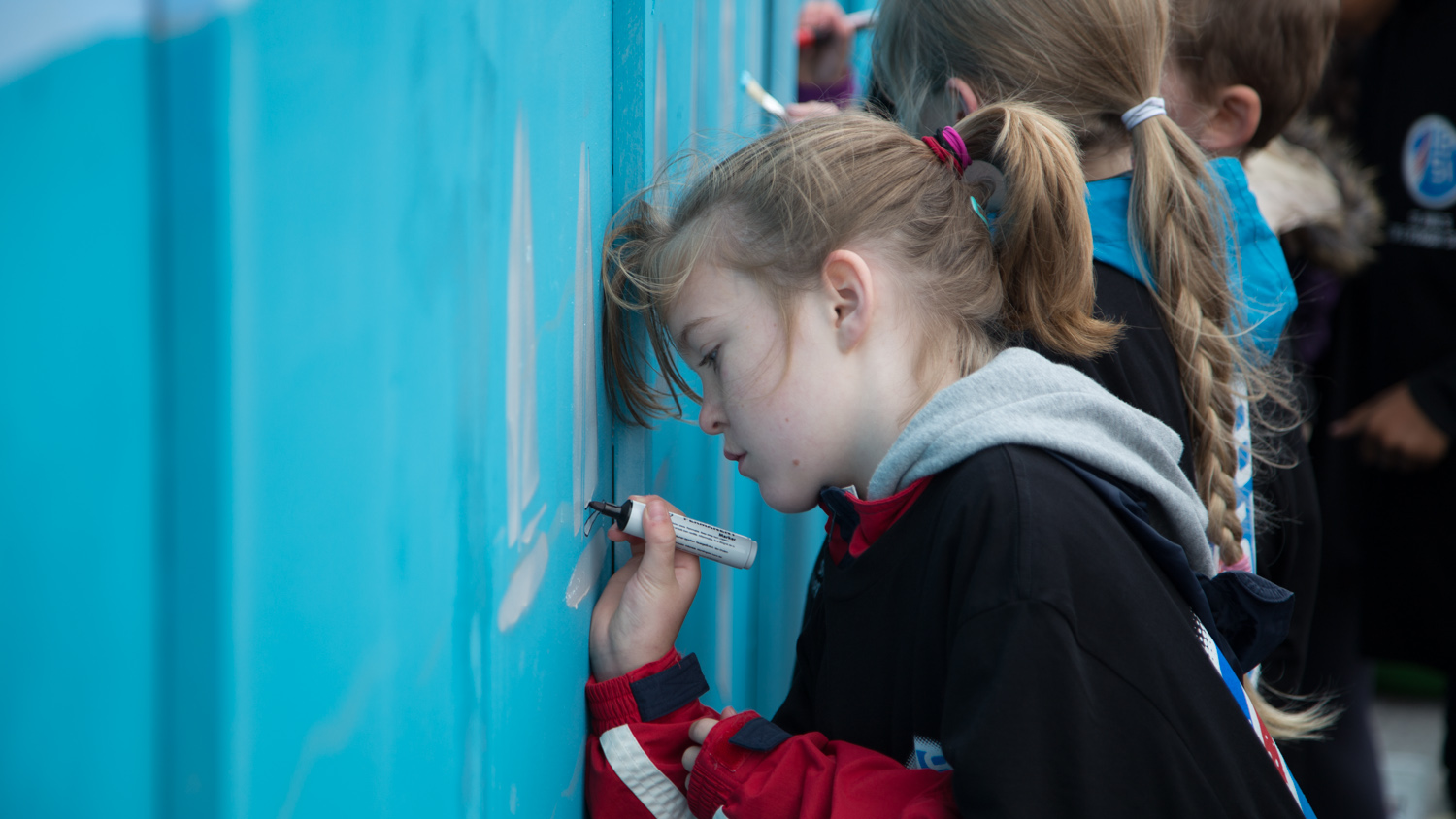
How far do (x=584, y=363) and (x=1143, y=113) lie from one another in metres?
0.71

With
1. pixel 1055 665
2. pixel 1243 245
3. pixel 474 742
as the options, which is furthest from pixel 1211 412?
pixel 474 742

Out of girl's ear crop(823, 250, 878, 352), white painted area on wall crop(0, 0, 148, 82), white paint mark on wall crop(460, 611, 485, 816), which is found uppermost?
white painted area on wall crop(0, 0, 148, 82)

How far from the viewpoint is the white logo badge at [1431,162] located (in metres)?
2.44

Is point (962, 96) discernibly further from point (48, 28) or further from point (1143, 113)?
point (48, 28)

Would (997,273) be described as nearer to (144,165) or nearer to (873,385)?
(873,385)

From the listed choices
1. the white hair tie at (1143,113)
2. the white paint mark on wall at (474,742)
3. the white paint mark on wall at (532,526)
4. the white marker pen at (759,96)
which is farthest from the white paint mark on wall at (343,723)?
the white marker pen at (759,96)

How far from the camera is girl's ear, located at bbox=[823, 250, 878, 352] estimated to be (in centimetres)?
104

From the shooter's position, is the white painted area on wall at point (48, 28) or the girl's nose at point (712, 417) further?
the girl's nose at point (712, 417)

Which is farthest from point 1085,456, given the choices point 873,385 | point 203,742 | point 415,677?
point 203,742

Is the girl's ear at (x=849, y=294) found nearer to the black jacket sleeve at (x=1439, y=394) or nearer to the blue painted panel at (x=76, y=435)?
the blue painted panel at (x=76, y=435)

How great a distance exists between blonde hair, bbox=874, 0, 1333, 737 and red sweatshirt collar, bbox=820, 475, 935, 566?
1.48ft

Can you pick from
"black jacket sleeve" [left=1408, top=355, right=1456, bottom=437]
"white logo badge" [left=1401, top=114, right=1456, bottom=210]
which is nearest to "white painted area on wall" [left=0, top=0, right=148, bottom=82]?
"black jacket sleeve" [left=1408, top=355, right=1456, bottom=437]

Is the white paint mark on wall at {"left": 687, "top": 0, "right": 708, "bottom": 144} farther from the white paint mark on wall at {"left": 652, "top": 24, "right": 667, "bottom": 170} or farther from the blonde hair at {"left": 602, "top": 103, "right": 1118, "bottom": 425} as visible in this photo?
the blonde hair at {"left": 602, "top": 103, "right": 1118, "bottom": 425}

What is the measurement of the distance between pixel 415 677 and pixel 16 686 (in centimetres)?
29
